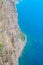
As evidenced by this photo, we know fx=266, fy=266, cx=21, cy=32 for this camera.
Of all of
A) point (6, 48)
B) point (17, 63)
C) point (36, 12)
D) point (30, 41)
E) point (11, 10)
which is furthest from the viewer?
point (36, 12)

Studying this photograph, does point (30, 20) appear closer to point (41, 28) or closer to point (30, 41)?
point (41, 28)

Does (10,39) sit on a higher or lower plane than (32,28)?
lower

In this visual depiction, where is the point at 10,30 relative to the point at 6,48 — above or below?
above

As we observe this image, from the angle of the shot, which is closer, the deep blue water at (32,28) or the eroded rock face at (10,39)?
the eroded rock face at (10,39)

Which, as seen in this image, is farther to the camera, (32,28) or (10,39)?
(32,28)

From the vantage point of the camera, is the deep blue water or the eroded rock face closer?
the eroded rock face

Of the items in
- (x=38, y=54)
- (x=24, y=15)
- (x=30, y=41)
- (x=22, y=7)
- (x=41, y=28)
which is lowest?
(x=38, y=54)

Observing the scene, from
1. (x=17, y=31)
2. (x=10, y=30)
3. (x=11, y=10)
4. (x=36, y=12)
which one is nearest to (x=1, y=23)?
(x=10, y=30)

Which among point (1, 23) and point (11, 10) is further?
point (11, 10)
